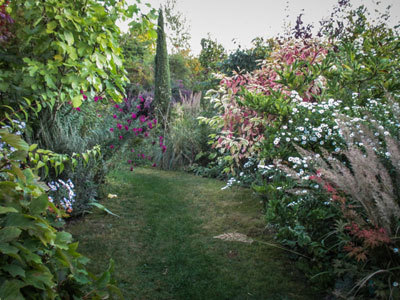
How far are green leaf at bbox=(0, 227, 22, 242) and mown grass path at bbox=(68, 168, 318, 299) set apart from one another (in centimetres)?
153

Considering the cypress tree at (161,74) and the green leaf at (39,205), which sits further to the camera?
the cypress tree at (161,74)

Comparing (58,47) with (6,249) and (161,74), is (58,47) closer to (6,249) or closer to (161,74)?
(6,249)

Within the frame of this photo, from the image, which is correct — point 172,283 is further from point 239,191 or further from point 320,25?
point 320,25

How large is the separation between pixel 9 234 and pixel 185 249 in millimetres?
2230

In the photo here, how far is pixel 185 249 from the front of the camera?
122 inches

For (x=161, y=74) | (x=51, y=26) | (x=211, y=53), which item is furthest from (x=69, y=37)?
(x=211, y=53)

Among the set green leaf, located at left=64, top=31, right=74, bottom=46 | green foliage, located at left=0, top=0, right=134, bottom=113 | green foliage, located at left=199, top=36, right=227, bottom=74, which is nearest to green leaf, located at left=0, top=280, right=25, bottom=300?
green foliage, located at left=0, top=0, right=134, bottom=113

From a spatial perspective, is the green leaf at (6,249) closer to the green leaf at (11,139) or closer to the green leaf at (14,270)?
the green leaf at (14,270)

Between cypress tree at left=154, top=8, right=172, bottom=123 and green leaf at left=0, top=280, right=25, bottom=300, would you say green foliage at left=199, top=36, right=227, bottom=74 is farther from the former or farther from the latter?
green leaf at left=0, top=280, right=25, bottom=300

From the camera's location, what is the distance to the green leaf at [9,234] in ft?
3.30

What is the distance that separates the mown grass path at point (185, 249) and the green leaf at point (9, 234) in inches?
60.3

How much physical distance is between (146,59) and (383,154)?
15178mm

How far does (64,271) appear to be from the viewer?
139 cm

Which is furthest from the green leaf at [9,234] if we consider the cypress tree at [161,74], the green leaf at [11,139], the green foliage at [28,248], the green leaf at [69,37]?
the cypress tree at [161,74]
